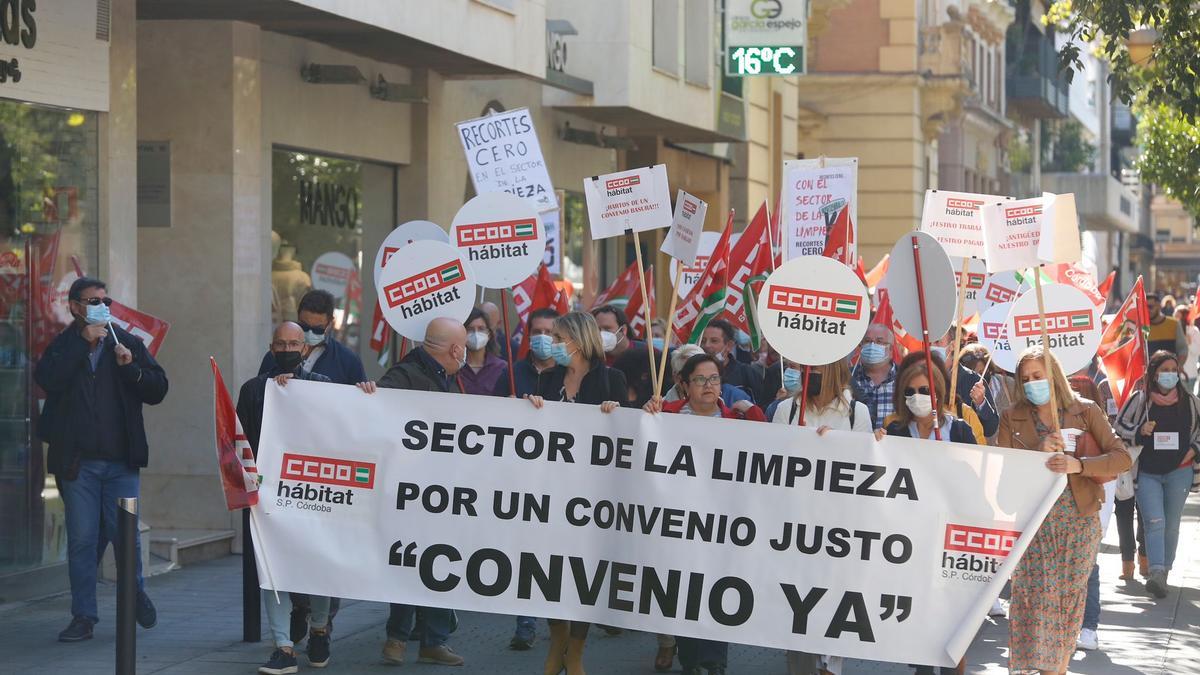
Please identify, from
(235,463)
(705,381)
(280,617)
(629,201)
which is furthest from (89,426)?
(705,381)

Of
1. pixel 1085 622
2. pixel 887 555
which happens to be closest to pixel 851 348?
pixel 887 555

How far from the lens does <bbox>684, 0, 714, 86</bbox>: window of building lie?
22375 millimetres

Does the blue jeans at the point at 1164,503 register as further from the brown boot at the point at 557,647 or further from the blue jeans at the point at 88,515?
the blue jeans at the point at 88,515

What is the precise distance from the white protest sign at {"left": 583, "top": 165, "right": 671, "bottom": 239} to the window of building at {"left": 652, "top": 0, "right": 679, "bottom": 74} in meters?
11.4

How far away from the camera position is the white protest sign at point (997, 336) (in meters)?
11.5

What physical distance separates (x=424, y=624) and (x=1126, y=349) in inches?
248

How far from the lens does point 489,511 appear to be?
8.55 meters

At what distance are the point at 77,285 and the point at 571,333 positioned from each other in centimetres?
267

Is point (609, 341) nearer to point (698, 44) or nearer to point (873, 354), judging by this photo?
point (873, 354)

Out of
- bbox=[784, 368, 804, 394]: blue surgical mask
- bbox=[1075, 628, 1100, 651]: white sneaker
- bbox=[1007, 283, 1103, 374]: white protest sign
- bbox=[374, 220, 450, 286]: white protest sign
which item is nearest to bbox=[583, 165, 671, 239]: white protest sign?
bbox=[784, 368, 804, 394]: blue surgical mask

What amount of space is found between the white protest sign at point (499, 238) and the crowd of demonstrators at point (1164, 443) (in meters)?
4.92

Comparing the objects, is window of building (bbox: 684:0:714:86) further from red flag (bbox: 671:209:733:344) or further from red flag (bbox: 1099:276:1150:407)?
red flag (bbox: 1099:276:1150:407)

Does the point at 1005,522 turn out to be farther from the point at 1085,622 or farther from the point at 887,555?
the point at 1085,622

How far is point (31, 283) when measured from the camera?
36.9ft
